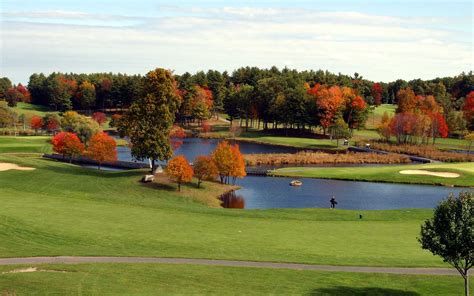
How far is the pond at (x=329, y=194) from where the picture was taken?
2901 inches

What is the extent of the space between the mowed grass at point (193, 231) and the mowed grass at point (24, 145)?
157 feet

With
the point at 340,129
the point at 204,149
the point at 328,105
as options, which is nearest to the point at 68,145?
the point at 204,149

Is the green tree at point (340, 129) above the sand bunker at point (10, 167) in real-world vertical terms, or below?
above

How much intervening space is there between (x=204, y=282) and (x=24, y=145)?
312 ft

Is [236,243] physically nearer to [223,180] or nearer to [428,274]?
[428,274]

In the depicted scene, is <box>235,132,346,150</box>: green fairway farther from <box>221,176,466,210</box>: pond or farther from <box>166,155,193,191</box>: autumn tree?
<box>166,155,193,191</box>: autumn tree

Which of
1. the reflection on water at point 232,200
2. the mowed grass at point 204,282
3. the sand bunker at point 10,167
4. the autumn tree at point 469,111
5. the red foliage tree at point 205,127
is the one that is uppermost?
the autumn tree at point 469,111

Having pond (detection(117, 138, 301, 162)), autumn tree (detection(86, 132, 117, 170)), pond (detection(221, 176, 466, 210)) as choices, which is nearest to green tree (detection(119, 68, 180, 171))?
pond (detection(221, 176, 466, 210))

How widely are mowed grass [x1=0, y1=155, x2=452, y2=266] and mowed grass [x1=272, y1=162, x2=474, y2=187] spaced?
31.4m

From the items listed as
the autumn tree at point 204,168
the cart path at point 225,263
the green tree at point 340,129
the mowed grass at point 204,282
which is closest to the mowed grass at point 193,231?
the cart path at point 225,263

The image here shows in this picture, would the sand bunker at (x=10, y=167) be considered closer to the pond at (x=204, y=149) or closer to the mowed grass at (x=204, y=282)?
the pond at (x=204, y=149)

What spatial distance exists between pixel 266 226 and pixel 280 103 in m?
108

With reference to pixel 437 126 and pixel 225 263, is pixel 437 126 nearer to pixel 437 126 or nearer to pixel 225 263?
pixel 437 126

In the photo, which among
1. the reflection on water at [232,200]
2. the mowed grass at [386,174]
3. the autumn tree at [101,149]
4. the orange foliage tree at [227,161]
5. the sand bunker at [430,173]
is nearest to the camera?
the reflection on water at [232,200]
